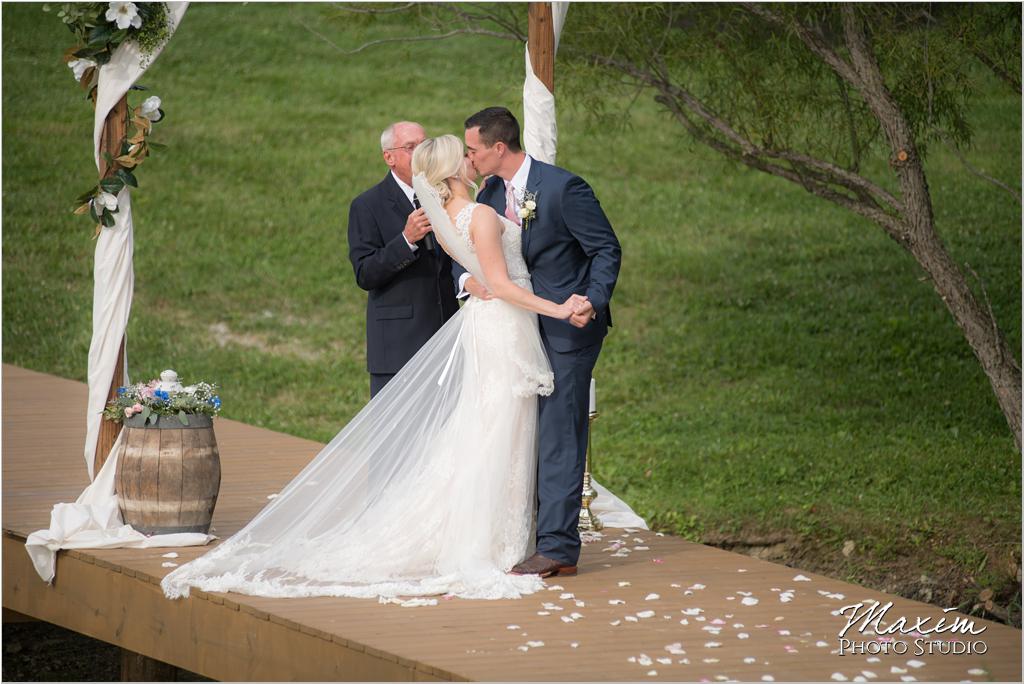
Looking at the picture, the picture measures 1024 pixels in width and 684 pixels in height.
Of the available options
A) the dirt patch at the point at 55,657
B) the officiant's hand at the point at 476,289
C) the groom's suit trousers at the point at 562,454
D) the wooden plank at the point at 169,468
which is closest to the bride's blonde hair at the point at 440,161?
the officiant's hand at the point at 476,289

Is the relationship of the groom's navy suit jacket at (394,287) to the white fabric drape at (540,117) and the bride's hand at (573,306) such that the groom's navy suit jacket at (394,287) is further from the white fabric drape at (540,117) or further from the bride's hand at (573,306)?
the bride's hand at (573,306)

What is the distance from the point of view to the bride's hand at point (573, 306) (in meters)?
4.95

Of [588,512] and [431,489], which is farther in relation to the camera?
[588,512]

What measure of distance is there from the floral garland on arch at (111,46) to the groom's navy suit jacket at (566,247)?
1.46m

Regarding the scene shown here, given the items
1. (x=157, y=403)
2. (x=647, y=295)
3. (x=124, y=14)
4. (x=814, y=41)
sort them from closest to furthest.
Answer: (x=124, y=14), (x=157, y=403), (x=814, y=41), (x=647, y=295)

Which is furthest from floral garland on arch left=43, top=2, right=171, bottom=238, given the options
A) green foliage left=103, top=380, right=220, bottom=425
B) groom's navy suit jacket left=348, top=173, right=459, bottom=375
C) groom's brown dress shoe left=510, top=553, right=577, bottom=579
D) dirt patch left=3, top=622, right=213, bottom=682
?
dirt patch left=3, top=622, right=213, bottom=682

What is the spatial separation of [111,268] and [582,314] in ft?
6.56

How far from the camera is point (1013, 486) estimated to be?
9641 millimetres

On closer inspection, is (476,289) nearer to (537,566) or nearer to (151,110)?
(537,566)

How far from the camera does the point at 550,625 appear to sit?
15.1 ft

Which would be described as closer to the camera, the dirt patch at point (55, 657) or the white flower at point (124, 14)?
the white flower at point (124, 14)

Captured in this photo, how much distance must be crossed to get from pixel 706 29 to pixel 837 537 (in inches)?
135

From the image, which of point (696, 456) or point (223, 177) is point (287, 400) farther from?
point (223, 177)

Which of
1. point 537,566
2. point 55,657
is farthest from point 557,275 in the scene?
point 55,657
